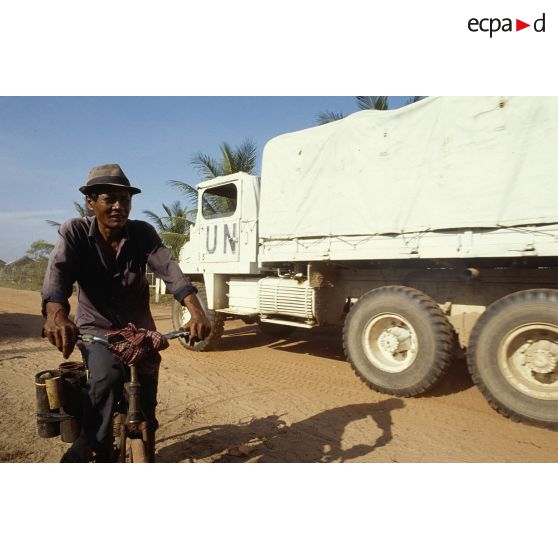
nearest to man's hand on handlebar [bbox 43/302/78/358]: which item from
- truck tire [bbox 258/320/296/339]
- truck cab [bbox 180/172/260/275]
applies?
truck cab [bbox 180/172/260/275]

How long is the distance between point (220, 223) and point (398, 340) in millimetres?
3583

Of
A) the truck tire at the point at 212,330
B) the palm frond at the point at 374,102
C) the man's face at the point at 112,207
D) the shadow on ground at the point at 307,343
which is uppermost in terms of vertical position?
the palm frond at the point at 374,102

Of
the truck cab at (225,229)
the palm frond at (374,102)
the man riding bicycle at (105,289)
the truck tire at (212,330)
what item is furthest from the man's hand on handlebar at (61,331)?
the palm frond at (374,102)

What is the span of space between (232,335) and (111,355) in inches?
242

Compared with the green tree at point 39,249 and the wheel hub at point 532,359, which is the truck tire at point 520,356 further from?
the green tree at point 39,249

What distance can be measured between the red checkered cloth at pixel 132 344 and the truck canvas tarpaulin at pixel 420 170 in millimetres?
3147

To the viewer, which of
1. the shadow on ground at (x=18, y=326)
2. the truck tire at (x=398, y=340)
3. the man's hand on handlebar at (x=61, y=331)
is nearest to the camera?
the man's hand on handlebar at (x=61, y=331)

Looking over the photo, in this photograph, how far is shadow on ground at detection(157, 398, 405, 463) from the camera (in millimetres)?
2920

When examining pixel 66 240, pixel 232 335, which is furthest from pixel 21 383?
pixel 232 335

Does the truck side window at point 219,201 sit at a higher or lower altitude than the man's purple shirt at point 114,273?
higher

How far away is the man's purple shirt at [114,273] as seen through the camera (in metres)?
2.06

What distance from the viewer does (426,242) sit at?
13.2 ft

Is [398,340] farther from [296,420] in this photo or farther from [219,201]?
[219,201]

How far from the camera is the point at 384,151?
4465mm
